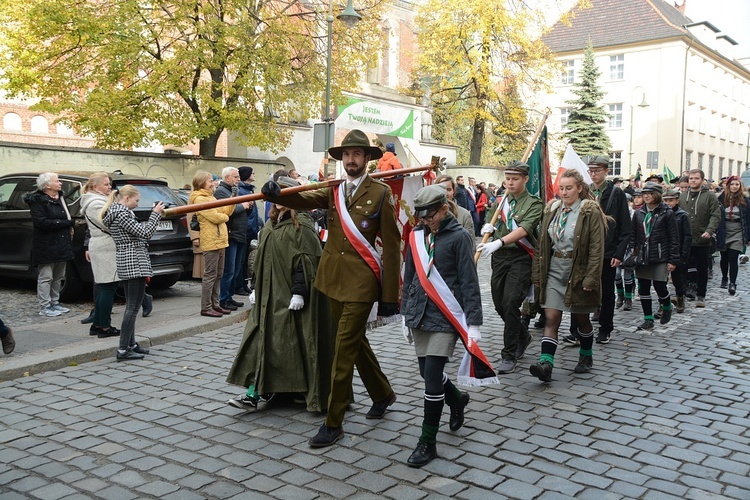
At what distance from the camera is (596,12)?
55.0 metres

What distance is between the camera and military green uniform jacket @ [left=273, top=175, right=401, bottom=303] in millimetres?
4953

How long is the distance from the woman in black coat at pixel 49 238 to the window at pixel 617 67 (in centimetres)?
4927

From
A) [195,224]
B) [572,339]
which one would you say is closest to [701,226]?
[572,339]

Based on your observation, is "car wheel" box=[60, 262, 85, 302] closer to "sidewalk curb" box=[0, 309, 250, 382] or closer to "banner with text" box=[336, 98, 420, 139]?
"sidewalk curb" box=[0, 309, 250, 382]

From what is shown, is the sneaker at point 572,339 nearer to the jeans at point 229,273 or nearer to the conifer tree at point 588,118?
the jeans at point 229,273

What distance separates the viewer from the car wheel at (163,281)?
11.1 meters

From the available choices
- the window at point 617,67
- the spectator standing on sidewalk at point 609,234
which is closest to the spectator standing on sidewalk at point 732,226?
the spectator standing on sidewalk at point 609,234

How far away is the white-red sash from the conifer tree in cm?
3997

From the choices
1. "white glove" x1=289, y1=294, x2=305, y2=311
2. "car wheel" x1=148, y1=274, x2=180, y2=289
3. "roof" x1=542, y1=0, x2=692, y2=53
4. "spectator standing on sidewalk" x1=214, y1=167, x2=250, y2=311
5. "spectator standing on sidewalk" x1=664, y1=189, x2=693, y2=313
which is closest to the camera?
"white glove" x1=289, y1=294, x2=305, y2=311

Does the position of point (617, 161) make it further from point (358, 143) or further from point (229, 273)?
point (358, 143)

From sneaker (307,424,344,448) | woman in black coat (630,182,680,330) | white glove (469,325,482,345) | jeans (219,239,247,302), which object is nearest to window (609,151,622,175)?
woman in black coat (630,182,680,330)

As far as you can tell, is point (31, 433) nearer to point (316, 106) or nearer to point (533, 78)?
point (316, 106)

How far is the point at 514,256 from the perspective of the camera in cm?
693

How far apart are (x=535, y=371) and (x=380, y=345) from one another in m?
2.20
